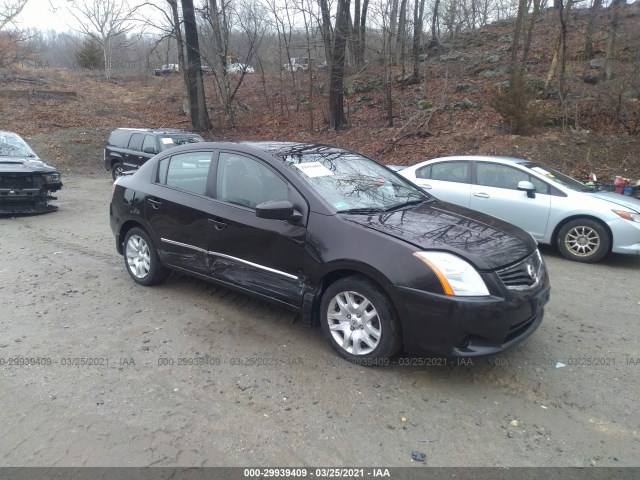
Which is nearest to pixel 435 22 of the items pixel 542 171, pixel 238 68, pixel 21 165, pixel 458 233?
pixel 238 68

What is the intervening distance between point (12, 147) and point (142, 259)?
6.98 meters

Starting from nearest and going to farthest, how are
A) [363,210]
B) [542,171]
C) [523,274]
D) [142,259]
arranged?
[523,274]
[363,210]
[142,259]
[542,171]

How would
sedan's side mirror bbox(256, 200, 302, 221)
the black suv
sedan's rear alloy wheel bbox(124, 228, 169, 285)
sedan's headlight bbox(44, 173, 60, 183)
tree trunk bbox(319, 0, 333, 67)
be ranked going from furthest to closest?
tree trunk bbox(319, 0, 333, 67), the black suv, sedan's headlight bbox(44, 173, 60, 183), sedan's rear alloy wheel bbox(124, 228, 169, 285), sedan's side mirror bbox(256, 200, 302, 221)

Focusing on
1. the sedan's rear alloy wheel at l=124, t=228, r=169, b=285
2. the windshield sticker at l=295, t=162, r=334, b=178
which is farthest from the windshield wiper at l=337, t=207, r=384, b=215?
the sedan's rear alloy wheel at l=124, t=228, r=169, b=285

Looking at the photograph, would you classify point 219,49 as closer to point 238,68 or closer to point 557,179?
point 238,68

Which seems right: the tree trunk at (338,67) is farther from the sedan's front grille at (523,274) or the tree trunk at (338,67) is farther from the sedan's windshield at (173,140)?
the sedan's front grille at (523,274)

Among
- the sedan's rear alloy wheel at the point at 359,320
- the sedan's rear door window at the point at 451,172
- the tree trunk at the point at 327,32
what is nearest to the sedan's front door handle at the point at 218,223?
the sedan's rear alloy wheel at the point at 359,320

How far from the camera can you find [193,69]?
22.5 metres

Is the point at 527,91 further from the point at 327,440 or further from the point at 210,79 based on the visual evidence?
the point at 210,79

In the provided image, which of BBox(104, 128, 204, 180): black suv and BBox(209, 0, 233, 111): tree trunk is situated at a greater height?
BBox(209, 0, 233, 111): tree trunk

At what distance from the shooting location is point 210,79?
33531mm

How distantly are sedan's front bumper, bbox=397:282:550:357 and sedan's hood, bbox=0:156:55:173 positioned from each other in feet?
28.7

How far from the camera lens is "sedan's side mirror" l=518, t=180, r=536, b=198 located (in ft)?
23.0

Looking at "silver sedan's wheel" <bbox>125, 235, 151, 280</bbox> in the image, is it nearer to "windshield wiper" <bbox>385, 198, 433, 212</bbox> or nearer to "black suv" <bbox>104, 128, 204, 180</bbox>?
A: "windshield wiper" <bbox>385, 198, 433, 212</bbox>
